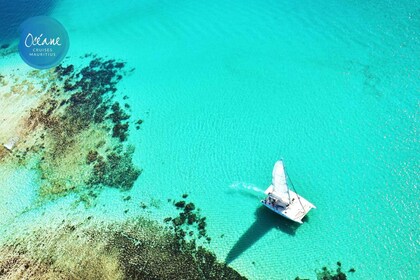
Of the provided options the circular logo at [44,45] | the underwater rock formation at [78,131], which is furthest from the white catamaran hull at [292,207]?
the circular logo at [44,45]

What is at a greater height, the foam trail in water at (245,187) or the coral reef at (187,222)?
the foam trail in water at (245,187)

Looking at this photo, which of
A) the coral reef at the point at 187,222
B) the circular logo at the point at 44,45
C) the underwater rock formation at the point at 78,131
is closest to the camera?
the coral reef at the point at 187,222

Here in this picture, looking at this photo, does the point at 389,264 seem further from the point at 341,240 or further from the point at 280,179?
the point at 280,179

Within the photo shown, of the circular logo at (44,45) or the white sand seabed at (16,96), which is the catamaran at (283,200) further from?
the circular logo at (44,45)

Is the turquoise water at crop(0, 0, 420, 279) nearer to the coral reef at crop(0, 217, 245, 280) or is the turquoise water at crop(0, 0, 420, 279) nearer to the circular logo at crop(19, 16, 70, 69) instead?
the coral reef at crop(0, 217, 245, 280)

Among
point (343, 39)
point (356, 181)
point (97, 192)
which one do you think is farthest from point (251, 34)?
point (97, 192)

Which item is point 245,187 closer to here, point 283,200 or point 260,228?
point 260,228
